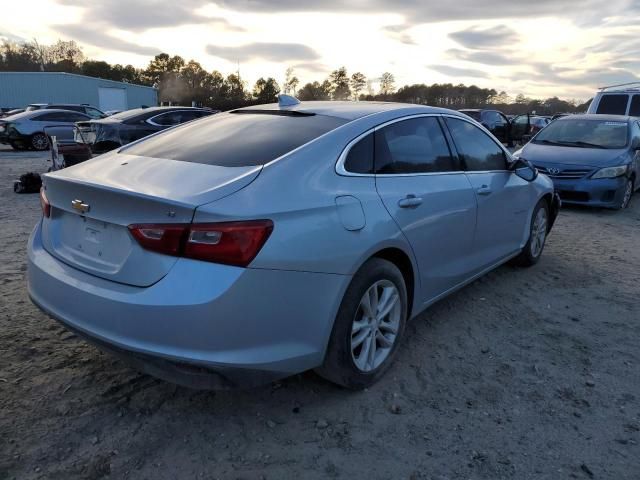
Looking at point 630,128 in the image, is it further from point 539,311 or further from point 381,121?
point 381,121

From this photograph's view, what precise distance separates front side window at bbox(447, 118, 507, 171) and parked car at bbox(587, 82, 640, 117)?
11194mm

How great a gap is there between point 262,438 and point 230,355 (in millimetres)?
589

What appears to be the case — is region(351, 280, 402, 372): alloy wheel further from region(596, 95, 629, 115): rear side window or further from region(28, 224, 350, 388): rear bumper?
region(596, 95, 629, 115): rear side window

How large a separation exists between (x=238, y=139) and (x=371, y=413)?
1.72 meters

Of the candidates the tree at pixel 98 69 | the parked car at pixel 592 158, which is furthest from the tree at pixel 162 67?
the parked car at pixel 592 158

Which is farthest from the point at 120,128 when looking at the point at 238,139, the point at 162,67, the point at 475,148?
the point at 162,67

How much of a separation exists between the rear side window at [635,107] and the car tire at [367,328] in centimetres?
1318

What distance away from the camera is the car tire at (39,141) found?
1869cm

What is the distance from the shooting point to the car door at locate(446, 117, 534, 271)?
404 centimetres

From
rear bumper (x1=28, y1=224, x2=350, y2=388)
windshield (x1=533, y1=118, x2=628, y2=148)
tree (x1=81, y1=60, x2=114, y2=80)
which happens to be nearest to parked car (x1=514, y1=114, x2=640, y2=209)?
windshield (x1=533, y1=118, x2=628, y2=148)

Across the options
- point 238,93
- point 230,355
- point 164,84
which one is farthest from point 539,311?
point 164,84

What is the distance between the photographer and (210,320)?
2221 millimetres

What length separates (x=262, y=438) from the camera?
103 inches

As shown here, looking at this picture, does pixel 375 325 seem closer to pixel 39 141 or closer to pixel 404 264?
pixel 404 264
